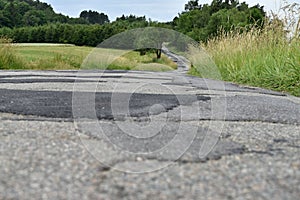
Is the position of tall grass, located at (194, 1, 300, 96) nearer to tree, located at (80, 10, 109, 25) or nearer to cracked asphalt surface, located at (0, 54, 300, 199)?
cracked asphalt surface, located at (0, 54, 300, 199)

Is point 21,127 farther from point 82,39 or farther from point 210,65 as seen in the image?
point 82,39

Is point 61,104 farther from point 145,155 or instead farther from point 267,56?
point 267,56

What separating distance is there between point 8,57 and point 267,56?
7.83m

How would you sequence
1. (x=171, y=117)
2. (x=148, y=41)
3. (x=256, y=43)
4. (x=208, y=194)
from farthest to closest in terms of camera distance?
(x=148, y=41) < (x=256, y=43) < (x=171, y=117) < (x=208, y=194)

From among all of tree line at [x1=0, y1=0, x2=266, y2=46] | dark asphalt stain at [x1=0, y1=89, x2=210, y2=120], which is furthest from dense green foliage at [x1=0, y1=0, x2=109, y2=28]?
dark asphalt stain at [x1=0, y1=89, x2=210, y2=120]

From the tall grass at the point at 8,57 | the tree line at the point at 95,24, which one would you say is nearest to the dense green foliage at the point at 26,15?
the tree line at the point at 95,24

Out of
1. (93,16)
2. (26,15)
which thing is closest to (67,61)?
(26,15)

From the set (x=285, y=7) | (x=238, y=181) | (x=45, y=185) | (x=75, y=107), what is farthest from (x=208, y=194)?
(x=285, y=7)

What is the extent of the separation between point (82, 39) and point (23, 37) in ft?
26.9

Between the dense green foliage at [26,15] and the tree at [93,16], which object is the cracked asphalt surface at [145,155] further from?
the tree at [93,16]

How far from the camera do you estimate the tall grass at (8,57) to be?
10703mm

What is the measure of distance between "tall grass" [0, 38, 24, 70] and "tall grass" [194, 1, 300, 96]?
602cm

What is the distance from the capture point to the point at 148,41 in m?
14.1

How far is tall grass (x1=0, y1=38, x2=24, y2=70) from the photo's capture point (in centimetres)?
1070
